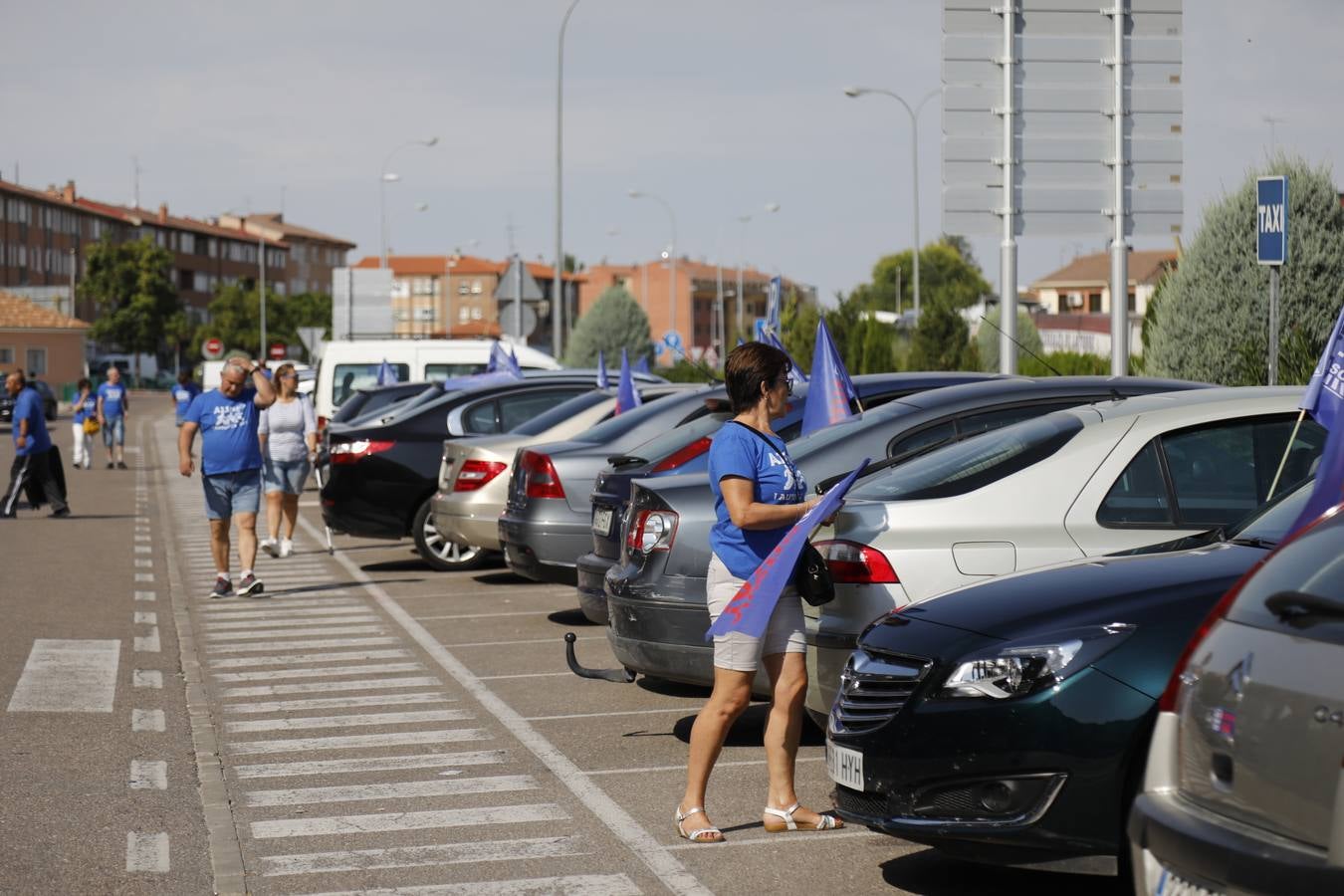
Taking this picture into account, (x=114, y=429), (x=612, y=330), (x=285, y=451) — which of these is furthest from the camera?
(x=612, y=330)

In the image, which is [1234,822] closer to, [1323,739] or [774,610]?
[1323,739]

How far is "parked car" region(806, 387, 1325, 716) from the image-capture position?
6.59m

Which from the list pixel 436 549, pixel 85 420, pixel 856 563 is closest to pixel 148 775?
pixel 856 563

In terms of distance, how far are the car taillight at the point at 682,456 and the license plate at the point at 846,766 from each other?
4.72m

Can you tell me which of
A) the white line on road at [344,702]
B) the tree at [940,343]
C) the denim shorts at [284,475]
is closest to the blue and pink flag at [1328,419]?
the white line on road at [344,702]

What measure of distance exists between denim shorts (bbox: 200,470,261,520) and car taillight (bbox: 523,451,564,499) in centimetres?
278

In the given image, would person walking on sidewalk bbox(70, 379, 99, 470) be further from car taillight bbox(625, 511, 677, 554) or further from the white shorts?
the white shorts

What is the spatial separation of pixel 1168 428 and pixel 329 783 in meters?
3.63

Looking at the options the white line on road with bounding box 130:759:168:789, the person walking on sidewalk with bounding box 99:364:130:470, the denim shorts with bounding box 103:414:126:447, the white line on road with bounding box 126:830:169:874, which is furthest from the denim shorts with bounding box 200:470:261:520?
the denim shorts with bounding box 103:414:126:447

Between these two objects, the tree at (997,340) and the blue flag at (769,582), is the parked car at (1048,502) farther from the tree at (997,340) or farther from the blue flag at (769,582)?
the tree at (997,340)

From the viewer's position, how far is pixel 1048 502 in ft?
21.9

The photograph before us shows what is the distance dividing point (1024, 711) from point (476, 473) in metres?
9.78

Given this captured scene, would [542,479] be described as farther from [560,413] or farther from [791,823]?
[791,823]


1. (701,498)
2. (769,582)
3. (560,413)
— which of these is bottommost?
(769,582)
